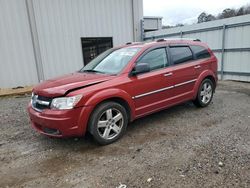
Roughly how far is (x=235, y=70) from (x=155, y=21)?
943 cm


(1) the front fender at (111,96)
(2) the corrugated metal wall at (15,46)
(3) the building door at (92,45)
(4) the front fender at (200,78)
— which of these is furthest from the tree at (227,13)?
(1) the front fender at (111,96)

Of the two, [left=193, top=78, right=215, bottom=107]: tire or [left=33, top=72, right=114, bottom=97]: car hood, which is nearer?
[left=33, top=72, right=114, bottom=97]: car hood

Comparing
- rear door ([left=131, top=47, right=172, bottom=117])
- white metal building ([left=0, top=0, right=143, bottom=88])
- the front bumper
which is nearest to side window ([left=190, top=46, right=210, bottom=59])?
rear door ([left=131, top=47, right=172, bottom=117])

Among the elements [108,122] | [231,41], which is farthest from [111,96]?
[231,41]

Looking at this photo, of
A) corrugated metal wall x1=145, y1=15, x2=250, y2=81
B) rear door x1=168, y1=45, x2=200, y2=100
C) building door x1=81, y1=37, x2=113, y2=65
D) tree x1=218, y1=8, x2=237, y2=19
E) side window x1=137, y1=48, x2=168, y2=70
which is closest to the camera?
side window x1=137, y1=48, x2=168, y2=70

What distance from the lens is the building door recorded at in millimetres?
10070

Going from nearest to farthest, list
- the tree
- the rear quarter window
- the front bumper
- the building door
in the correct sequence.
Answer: the front bumper, the rear quarter window, the building door, the tree

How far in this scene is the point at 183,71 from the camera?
4652mm

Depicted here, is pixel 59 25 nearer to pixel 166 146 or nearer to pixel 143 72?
pixel 143 72

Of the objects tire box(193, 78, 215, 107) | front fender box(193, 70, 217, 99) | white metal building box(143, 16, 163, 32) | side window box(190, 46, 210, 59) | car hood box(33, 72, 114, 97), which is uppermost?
white metal building box(143, 16, 163, 32)

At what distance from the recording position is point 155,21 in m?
16.6

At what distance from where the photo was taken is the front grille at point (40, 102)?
11.0 feet

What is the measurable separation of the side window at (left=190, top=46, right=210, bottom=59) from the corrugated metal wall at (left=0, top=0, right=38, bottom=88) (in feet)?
22.3

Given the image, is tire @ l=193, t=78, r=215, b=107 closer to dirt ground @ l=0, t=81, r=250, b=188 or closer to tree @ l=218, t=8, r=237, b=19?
dirt ground @ l=0, t=81, r=250, b=188
